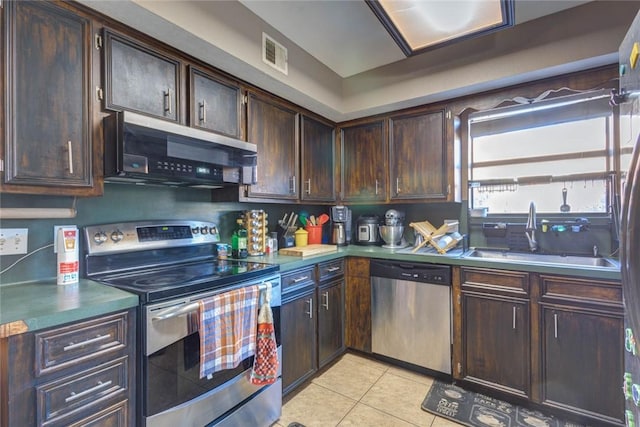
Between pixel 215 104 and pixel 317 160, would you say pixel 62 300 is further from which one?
pixel 317 160

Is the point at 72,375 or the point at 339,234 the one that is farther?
the point at 339,234

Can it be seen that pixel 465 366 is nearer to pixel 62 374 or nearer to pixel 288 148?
pixel 288 148

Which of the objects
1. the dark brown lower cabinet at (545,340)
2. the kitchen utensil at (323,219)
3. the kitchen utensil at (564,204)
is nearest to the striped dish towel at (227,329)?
the kitchen utensil at (323,219)

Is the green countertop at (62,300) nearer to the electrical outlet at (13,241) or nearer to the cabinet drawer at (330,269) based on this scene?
the electrical outlet at (13,241)

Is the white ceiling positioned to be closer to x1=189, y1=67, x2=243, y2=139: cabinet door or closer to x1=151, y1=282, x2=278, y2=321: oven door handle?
x1=189, y1=67, x2=243, y2=139: cabinet door

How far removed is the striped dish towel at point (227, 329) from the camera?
1368mm

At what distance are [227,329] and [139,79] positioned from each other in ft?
4.45

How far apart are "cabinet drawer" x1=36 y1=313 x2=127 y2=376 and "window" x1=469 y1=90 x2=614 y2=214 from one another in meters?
2.68

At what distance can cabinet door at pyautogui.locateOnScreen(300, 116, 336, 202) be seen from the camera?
2635 millimetres

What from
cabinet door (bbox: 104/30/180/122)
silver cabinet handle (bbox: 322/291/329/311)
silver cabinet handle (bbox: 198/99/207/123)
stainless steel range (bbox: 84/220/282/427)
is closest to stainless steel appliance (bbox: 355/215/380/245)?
silver cabinet handle (bbox: 322/291/329/311)

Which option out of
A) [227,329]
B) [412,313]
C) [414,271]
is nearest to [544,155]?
[414,271]

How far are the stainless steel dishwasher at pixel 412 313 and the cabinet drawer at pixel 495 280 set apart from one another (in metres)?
0.13

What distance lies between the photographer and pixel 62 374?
3.29ft

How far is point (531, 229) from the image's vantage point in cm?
227
